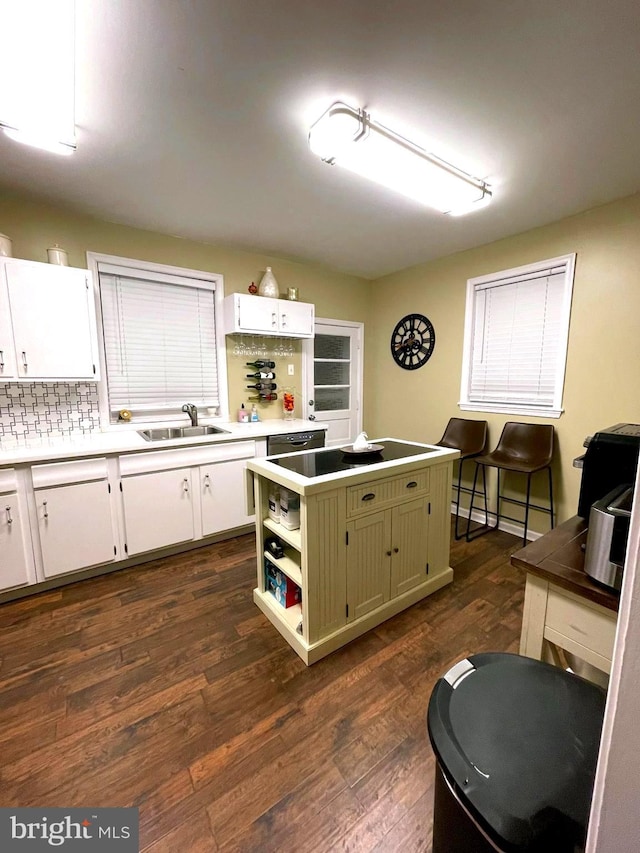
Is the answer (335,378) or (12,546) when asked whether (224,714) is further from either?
(335,378)

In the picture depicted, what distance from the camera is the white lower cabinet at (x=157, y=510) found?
2.50 meters

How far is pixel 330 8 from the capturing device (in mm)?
1175

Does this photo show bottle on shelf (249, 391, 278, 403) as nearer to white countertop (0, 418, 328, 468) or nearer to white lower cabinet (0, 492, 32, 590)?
white countertop (0, 418, 328, 468)

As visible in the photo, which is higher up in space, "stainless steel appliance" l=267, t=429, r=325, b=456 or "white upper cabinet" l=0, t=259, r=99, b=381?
"white upper cabinet" l=0, t=259, r=99, b=381

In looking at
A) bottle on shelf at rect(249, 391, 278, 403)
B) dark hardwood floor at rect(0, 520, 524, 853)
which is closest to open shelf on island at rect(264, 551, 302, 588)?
dark hardwood floor at rect(0, 520, 524, 853)

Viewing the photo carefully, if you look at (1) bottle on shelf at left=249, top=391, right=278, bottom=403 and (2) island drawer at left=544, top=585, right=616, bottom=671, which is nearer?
(2) island drawer at left=544, top=585, right=616, bottom=671

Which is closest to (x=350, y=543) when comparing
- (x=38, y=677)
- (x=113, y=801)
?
(x=113, y=801)

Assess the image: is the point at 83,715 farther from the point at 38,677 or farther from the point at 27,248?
the point at 27,248

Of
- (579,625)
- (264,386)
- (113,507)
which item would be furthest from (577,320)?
(113,507)

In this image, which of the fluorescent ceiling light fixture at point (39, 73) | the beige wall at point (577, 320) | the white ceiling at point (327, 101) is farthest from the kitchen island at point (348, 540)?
the fluorescent ceiling light fixture at point (39, 73)

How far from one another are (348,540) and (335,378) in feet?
9.36

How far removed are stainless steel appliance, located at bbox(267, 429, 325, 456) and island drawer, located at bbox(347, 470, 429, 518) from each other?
129 centimetres

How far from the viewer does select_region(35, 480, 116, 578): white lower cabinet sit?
2.22 metres

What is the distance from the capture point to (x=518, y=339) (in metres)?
3.06
